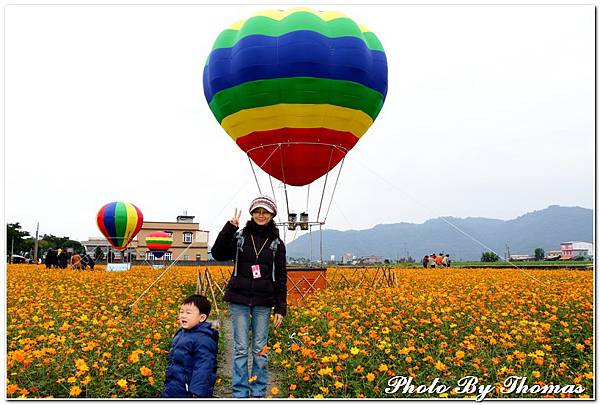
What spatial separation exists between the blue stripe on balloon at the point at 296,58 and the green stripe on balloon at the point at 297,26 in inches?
4.6

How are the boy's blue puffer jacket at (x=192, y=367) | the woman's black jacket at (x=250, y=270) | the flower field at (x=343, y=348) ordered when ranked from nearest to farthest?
the boy's blue puffer jacket at (x=192, y=367) < the flower field at (x=343, y=348) < the woman's black jacket at (x=250, y=270)

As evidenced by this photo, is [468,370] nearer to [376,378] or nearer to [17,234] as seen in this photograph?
[376,378]

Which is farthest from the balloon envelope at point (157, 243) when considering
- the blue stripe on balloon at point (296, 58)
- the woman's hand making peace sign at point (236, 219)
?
the woman's hand making peace sign at point (236, 219)

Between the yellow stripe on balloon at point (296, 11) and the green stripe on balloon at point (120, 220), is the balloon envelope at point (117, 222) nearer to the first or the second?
the green stripe on balloon at point (120, 220)

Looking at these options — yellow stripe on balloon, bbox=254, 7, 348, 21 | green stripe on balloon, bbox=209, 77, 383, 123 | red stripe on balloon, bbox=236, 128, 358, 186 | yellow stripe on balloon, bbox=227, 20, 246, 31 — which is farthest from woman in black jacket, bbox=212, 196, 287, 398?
yellow stripe on balloon, bbox=227, 20, 246, 31

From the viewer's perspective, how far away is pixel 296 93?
9.75 metres

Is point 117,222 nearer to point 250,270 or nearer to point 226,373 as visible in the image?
point 226,373

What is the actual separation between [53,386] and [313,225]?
7.65 metres

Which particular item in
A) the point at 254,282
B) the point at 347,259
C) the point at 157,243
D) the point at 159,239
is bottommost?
the point at 347,259

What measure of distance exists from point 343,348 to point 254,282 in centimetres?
121

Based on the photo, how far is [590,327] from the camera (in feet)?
21.7

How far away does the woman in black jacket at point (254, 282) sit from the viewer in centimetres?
470

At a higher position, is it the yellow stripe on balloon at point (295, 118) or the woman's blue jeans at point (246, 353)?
the yellow stripe on balloon at point (295, 118)

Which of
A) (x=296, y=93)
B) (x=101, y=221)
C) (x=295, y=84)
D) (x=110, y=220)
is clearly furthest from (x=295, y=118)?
(x=101, y=221)
